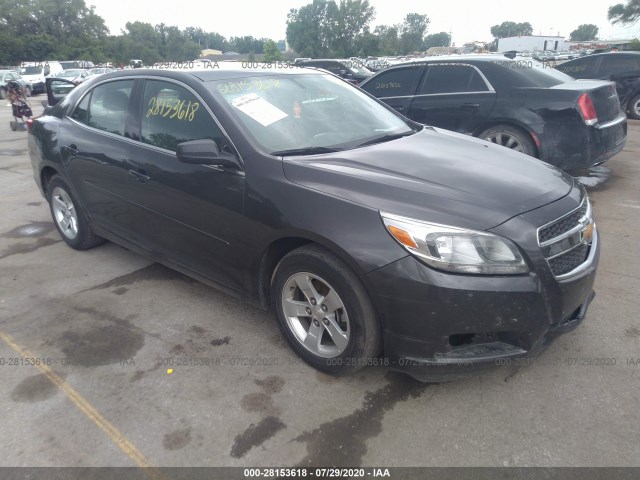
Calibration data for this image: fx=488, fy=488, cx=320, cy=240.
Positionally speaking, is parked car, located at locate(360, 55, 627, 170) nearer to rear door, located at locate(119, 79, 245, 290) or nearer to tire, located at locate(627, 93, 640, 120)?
rear door, located at locate(119, 79, 245, 290)

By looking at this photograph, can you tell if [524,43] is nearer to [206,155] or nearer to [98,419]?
[206,155]

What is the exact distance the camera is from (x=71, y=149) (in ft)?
13.6

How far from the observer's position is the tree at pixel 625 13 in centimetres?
4659

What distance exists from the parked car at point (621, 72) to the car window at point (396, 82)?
22.6 ft

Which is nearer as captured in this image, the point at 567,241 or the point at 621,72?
the point at 567,241

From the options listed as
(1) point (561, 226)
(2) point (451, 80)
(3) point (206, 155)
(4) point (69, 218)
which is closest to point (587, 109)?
(2) point (451, 80)

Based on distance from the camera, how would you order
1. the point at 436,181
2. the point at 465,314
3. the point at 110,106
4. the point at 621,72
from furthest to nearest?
the point at 621,72 → the point at 110,106 → the point at 436,181 → the point at 465,314

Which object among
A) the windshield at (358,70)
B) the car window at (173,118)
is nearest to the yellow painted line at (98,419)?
the car window at (173,118)

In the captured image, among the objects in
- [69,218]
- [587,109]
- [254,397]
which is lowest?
[254,397]

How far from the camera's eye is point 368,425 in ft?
7.95

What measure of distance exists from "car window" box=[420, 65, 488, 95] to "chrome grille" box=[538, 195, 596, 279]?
403cm

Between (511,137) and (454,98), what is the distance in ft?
3.06

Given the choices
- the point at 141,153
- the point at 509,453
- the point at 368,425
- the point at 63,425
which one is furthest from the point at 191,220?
the point at 509,453

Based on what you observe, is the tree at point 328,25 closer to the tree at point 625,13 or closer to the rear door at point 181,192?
the tree at point 625,13
